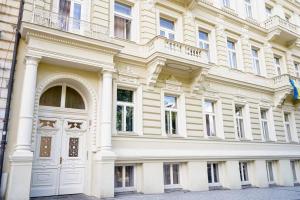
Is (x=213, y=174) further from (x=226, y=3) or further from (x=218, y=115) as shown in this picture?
(x=226, y=3)

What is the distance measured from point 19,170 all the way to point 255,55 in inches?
590

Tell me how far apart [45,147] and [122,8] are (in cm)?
685

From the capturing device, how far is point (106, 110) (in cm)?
898

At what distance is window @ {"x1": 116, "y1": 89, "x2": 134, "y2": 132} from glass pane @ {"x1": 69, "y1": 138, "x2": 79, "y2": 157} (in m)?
1.66

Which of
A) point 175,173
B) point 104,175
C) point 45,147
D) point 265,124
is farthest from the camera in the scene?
point 265,124

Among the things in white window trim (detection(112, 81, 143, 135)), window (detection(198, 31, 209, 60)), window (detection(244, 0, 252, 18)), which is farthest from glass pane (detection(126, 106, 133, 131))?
window (detection(244, 0, 252, 18))

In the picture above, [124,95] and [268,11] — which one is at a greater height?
[268,11]

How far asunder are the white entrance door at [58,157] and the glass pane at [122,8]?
528 centimetres

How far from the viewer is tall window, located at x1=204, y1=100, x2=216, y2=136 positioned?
1248 cm

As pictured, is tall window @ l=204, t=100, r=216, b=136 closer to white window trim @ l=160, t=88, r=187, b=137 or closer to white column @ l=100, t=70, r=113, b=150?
white window trim @ l=160, t=88, r=187, b=137

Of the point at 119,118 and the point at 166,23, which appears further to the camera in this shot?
the point at 166,23

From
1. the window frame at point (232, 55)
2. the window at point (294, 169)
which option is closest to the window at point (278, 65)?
the window frame at point (232, 55)

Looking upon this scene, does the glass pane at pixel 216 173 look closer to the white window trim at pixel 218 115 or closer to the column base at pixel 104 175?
the white window trim at pixel 218 115

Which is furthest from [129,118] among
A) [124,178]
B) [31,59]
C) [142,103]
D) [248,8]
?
[248,8]
